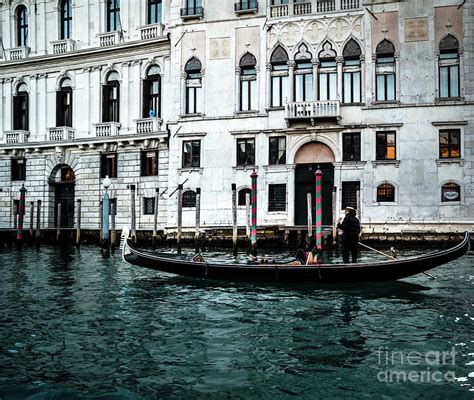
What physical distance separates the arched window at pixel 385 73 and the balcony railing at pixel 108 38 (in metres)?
9.78

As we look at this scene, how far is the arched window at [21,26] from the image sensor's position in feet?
77.1

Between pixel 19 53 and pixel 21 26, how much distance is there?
1272 millimetres

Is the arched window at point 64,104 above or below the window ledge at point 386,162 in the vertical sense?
above

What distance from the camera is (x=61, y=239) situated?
69.3 feet

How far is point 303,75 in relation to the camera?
1927 cm

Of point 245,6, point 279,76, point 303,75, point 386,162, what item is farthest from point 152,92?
point 386,162

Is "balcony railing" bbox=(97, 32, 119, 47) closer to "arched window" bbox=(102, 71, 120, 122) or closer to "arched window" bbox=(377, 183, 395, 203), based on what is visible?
"arched window" bbox=(102, 71, 120, 122)

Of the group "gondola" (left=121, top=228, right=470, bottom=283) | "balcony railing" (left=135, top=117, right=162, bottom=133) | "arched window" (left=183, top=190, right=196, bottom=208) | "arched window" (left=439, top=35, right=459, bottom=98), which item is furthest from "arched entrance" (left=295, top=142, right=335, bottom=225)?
"gondola" (left=121, top=228, right=470, bottom=283)

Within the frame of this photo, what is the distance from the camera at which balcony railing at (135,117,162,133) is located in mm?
20891

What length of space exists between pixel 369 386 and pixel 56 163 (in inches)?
800

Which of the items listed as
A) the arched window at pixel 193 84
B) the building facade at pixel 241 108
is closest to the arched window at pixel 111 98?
the building facade at pixel 241 108

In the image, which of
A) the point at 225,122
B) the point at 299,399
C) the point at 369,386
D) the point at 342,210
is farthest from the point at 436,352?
the point at 225,122

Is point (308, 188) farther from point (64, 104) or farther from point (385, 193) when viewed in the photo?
point (64, 104)

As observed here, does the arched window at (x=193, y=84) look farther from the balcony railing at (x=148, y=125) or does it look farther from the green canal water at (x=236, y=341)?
the green canal water at (x=236, y=341)
